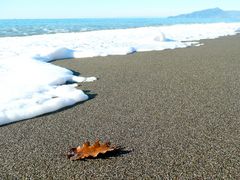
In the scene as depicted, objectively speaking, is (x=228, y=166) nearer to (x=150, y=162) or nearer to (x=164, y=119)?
(x=150, y=162)

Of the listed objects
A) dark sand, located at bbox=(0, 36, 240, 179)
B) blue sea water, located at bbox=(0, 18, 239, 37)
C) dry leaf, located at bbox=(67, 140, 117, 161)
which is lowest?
blue sea water, located at bbox=(0, 18, 239, 37)

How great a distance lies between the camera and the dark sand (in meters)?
2.08

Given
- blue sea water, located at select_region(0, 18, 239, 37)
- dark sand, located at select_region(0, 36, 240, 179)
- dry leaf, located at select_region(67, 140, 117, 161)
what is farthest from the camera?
blue sea water, located at select_region(0, 18, 239, 37)

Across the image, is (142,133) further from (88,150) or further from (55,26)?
(55,26)

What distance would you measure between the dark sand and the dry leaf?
0.14 feet

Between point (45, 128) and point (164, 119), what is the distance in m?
0.99

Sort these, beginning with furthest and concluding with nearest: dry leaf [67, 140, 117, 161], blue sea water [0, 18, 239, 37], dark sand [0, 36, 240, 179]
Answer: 1. blue sea water [0, 18, 239, 37]
2. dry leaf [67, 140, 117, 161]
3. dark sand [0, 36, 240, 179]

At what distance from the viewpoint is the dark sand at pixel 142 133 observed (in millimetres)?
2082

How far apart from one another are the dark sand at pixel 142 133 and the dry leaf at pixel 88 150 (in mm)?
44

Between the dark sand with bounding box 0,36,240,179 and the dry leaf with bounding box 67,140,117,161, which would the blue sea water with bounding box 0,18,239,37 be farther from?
the dry leaf with bounding box 67,140,117,161

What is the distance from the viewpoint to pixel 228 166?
2.08m

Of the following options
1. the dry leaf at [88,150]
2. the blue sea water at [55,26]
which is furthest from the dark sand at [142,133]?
the blue sea water at [55,26]

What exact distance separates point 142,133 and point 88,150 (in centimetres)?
54

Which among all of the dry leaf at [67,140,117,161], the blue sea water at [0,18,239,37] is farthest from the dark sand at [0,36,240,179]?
the blue sea water at [0,18,239,37]
